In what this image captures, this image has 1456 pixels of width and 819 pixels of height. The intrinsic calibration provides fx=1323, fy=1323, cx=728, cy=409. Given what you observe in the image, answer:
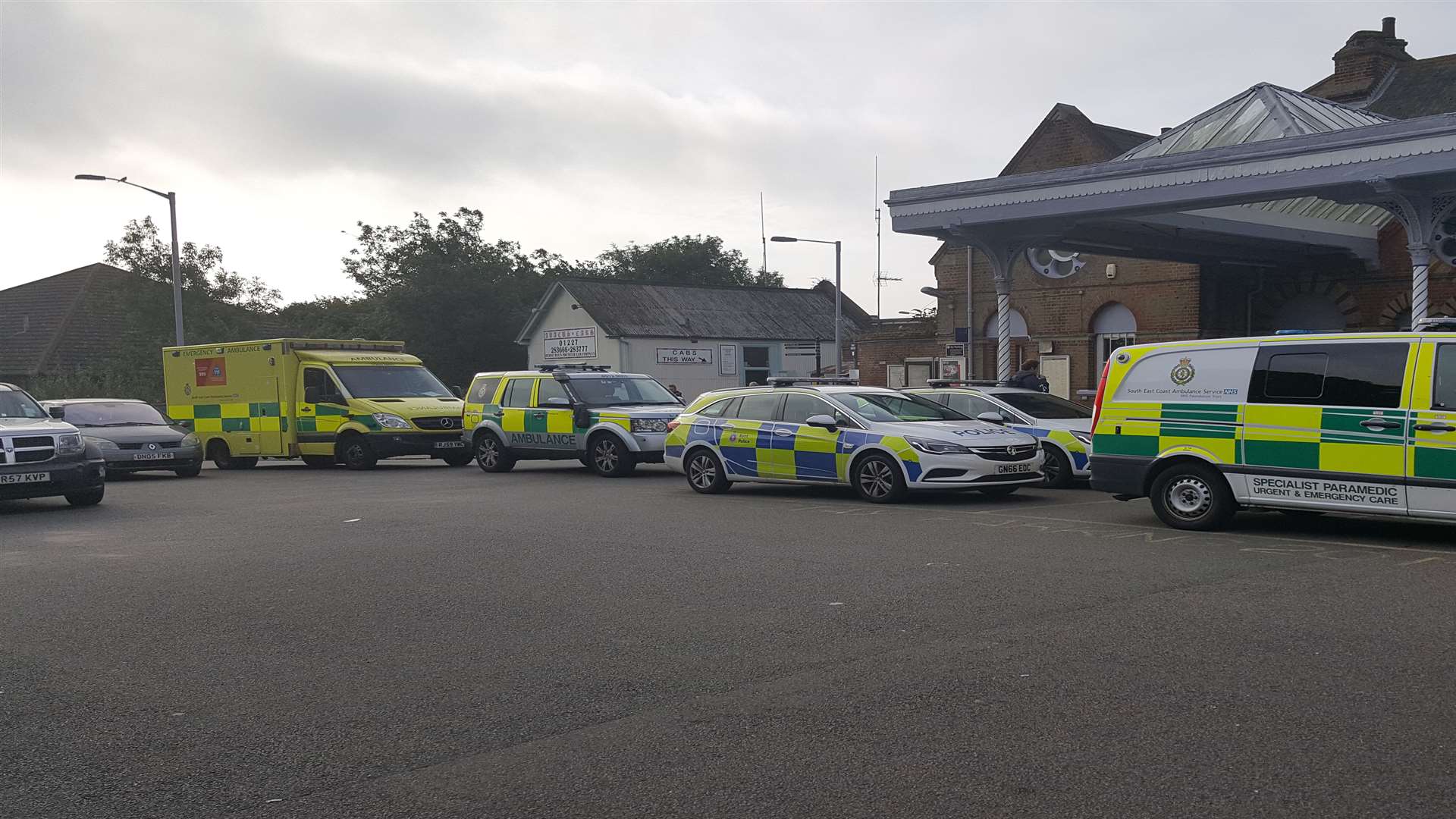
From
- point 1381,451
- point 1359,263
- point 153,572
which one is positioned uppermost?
point 1359,263

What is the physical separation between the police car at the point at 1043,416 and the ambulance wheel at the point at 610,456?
4.51 metres

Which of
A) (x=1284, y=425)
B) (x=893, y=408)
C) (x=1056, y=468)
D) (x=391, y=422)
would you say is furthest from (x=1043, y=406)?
(x=391, y=422)

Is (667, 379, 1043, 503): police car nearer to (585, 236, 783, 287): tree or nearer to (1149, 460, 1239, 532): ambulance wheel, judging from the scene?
(1149, 460, 1239, 532): ambulance wheel

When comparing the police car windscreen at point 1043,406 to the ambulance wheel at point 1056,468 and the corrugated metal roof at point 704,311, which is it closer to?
the ambulance wheel at point 1056,468

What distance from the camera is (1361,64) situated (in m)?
35.5

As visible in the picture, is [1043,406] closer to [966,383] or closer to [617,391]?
[966,383]

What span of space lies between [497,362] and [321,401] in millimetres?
38917

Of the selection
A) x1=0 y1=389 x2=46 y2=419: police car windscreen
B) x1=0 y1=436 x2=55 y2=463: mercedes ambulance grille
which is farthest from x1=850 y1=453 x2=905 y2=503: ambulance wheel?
x1=0 y1=389 x2=46 y2=419: police car windscreen

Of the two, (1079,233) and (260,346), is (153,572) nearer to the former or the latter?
(260,346)

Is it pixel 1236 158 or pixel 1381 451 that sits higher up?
pixel 1236 158

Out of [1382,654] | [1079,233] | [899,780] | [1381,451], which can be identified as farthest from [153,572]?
[1079,233]

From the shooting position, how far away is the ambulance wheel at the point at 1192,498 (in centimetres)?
1133

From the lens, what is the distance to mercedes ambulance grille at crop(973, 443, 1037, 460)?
47.0ft

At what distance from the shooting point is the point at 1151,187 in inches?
741
